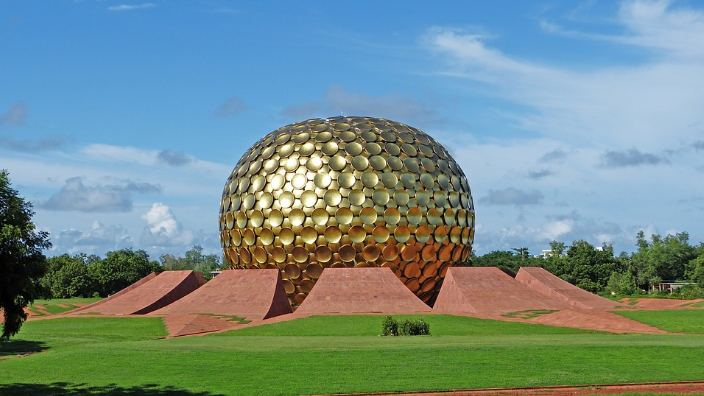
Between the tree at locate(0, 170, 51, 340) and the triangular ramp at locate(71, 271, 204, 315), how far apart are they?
18072mm

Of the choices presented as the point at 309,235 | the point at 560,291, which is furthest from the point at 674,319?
the point at 309,235

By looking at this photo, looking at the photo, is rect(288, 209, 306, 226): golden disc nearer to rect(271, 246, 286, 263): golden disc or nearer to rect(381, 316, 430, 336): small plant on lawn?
rect(271, 246, 286, 263): golden disc

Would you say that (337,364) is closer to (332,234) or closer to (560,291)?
(332,234)

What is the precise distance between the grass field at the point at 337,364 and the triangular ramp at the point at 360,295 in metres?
6.06

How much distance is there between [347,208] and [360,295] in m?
4.26

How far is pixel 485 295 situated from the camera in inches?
1185

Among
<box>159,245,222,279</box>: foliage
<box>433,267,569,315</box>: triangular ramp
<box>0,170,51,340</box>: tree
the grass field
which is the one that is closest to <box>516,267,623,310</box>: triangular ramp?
<box>433,267,569,315</box>: triangular ramp

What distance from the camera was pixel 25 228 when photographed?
12.8 meters

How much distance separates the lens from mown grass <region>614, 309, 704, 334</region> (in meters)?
25.4

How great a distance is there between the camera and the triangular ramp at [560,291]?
31.6m

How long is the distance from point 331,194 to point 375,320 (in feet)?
24.8

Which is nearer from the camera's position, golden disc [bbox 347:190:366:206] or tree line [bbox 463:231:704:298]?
golden disc [bbox 347:190:366:206]

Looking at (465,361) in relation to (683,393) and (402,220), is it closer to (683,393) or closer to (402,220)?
(683,393)

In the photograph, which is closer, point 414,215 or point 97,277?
point 414,215
